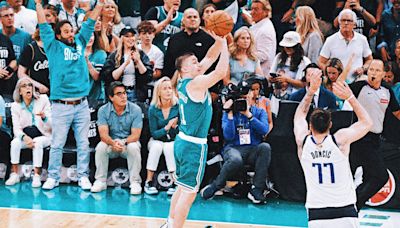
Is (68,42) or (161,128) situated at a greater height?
(68,42)

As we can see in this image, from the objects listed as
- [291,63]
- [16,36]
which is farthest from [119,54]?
[291,63]

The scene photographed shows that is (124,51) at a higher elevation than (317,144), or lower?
higher

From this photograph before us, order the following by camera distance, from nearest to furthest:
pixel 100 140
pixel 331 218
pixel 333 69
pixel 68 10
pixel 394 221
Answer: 1. pixel 331 218
2. pixel 394 221
3. pixel 333 69
4. pixel 100 140
5. pixel 68 10

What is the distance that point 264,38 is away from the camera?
11414mm

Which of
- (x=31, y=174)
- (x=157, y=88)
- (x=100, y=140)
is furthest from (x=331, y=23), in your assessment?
(x=31, y=174)

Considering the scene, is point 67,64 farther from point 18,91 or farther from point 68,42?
point 18,91

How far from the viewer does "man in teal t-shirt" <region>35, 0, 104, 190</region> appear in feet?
35.5

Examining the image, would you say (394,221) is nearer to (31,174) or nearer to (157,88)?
(157,88)

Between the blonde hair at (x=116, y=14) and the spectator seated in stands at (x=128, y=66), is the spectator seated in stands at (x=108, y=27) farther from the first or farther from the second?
the spectator seated in stands at (x=128, y=66)

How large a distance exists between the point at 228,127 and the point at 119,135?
5.47 feet

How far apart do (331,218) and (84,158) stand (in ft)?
15.9

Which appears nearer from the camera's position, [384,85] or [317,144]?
[317,144]

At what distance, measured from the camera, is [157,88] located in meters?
10.8

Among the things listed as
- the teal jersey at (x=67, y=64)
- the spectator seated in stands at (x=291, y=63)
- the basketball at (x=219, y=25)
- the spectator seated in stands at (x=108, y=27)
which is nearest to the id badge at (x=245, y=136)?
the spectator seated in stands at (x=291, y=63)
